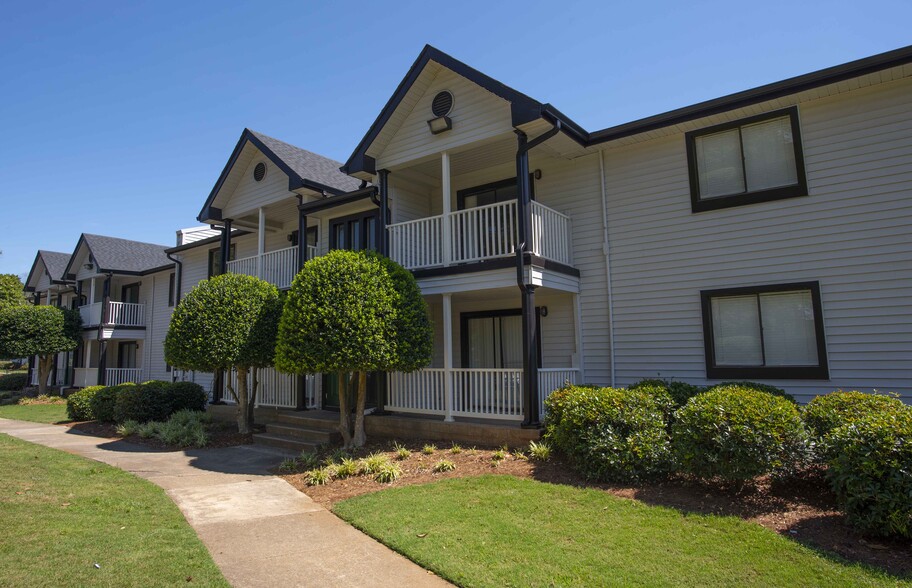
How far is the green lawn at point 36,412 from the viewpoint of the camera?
18.3 metres

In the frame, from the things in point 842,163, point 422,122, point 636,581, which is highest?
point 422,122

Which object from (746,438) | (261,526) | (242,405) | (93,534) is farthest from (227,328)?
(746,438)

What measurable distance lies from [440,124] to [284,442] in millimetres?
8141

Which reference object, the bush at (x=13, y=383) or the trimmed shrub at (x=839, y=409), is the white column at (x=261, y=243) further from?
the bush at (x=13, y=383)

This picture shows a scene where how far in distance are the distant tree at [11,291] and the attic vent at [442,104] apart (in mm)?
42250

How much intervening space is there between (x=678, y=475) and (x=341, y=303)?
21.0 feet

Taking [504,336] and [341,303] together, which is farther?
[504,336]

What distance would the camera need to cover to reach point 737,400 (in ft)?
22.3

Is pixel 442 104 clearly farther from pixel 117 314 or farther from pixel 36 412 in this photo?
pixel 117 314

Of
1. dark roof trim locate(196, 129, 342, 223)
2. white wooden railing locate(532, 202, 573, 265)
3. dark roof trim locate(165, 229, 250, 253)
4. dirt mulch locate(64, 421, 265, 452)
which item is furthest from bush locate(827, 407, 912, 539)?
dark roof trim locate(165, 229, 250, 253)

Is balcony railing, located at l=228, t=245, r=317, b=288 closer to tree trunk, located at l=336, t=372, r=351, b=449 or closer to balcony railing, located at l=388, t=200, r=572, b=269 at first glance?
balcony railing, located at l=388, t=200, r=572, b=269

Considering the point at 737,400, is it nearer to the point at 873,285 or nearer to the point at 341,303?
the point at 873,285

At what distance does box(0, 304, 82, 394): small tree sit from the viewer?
2431 centimetres

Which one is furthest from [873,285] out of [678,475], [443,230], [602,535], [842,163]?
[443,230]
